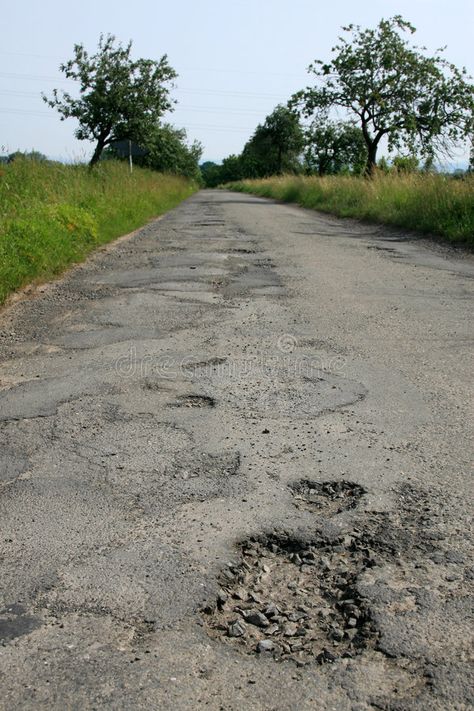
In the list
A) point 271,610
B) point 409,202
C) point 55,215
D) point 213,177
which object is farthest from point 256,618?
point 213,177

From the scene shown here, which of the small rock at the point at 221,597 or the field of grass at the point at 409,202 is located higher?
the field of grass at the point at 409,202

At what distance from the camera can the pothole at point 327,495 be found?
303 centimetres

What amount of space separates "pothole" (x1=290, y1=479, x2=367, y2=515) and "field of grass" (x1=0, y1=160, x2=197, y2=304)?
5266 mm

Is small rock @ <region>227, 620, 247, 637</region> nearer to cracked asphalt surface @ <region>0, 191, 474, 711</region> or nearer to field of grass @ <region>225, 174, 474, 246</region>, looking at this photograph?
cracked asphalt surface @ <region>0, 191, 474, 711</region>

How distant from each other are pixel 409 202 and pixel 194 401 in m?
14.4

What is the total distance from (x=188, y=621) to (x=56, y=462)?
1.44m

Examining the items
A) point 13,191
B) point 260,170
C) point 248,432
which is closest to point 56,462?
point 248,432

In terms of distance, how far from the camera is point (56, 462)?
347cm

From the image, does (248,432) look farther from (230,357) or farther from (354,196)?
(354,196)

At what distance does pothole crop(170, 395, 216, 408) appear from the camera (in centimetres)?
431

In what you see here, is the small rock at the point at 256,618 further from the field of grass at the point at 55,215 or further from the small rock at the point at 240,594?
the field of grass at the point at 55,215

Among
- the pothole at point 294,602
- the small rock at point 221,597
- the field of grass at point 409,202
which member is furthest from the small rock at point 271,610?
the field of grass at point 409,202

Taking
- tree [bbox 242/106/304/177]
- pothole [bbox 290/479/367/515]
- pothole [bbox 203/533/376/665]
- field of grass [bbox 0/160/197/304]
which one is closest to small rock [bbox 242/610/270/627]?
pothole [bbox 203/533/376/665]


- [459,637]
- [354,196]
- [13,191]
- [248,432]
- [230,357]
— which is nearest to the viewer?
[459,637]
